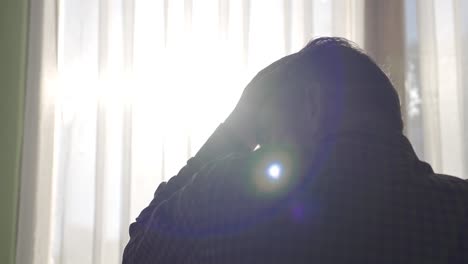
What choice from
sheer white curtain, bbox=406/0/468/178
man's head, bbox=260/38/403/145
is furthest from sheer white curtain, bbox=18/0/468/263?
man's head, bbox=260/38/403/145

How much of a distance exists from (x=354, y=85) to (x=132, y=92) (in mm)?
1075

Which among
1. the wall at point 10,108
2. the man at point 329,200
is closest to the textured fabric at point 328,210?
the man at point 329,200

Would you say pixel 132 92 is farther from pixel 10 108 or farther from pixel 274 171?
pixel 274 171

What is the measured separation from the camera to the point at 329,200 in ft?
1.91

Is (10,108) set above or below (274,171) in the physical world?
above

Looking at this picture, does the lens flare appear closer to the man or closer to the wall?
the man

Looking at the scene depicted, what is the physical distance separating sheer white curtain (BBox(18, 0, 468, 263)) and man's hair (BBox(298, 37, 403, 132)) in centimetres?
92

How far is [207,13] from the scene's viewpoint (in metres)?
1.63

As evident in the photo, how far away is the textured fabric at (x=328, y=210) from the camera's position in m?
0.58

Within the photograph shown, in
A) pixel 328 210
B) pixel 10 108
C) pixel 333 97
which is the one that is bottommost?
pixel 328 210

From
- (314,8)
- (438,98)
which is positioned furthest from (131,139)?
(438,98)

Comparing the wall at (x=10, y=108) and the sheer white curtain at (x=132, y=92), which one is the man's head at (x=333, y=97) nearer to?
the sheer white curtain at (x=132, y=92)

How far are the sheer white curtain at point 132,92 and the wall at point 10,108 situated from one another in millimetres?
30

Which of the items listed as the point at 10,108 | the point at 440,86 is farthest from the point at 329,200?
the point at 10,108
